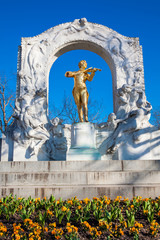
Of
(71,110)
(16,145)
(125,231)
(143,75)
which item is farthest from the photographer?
(71,110)

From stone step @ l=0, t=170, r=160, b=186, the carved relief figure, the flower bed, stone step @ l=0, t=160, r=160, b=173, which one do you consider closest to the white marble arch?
the carved relief figure

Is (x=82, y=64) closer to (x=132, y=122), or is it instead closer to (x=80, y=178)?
(x=132, y=122)

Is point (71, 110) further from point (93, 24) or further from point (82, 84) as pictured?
point (82, 84)

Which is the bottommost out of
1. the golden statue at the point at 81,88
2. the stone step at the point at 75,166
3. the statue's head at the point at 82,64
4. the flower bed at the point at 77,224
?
the flower bed at the point at 77,224

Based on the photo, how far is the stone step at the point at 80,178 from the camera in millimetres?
5715

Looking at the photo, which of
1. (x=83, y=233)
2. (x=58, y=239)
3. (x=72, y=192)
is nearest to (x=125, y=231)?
(x=83, y=233)

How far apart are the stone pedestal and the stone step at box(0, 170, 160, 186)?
2192 mm

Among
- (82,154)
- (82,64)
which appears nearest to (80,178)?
(82,154)

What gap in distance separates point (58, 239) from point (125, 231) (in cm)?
101

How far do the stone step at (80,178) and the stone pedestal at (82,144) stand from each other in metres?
2.19

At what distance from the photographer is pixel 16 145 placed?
377 inches

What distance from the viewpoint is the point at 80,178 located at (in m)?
5.73

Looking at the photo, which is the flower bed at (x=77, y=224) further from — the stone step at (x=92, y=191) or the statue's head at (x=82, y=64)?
the statue's head at (x=82, y=64)

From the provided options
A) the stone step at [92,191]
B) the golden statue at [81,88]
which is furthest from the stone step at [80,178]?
the golden statue at [81,88]
